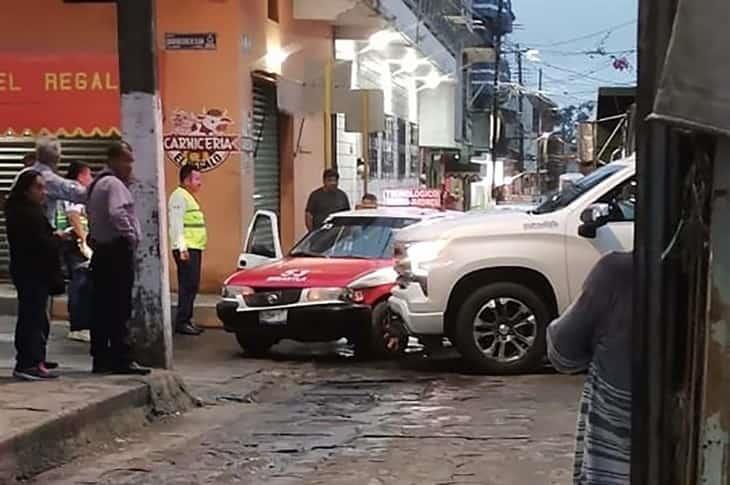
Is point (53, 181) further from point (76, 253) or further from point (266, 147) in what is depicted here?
point (266, 147)

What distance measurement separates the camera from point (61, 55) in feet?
53.0

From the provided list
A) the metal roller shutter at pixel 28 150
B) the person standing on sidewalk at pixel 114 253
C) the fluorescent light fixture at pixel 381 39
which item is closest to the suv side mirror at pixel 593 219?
the person standing on sidewalk at pixel 114 253

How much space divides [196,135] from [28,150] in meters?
2.22

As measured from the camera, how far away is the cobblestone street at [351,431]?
280 inches

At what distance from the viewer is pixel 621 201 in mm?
11023

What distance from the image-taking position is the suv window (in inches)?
420

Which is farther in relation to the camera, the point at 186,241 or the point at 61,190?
the point at 186,241

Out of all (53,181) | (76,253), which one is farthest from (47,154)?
(76,253)

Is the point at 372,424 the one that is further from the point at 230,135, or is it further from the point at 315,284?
the point at 230,135

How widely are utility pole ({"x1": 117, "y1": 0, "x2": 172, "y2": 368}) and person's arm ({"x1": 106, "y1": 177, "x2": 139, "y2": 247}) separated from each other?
27 cm

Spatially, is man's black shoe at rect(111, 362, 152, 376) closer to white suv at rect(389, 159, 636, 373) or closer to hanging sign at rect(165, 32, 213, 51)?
white suv at rect(389, 159, 636, 373)

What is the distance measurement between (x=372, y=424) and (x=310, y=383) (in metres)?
2.30

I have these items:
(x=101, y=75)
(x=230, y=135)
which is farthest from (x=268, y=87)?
(x=101, y=75)

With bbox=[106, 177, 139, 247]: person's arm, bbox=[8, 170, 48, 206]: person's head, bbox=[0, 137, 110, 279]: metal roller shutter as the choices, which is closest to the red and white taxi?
bbox=[106, 177, 139, 247]: person's arm
